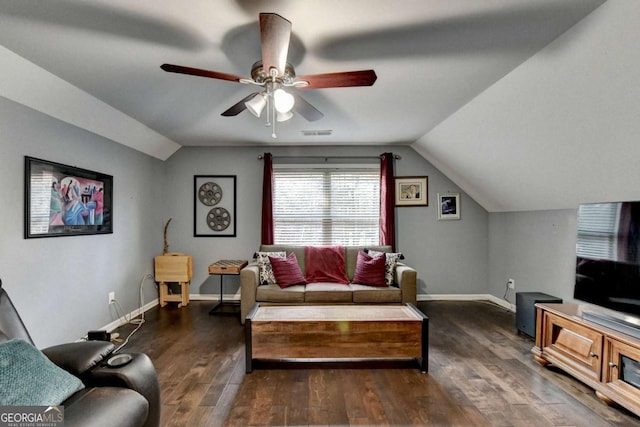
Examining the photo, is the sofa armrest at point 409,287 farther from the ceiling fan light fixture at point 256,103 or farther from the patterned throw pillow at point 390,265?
the ceiling fan light fixture at point 256,103

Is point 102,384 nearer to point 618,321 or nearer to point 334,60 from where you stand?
point 334,60

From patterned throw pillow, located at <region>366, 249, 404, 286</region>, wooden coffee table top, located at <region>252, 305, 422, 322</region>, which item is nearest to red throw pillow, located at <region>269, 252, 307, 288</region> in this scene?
wooden coffee table top, located at <region>252, 305, 422, 322</region>

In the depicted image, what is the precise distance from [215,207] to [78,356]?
11.4 feet

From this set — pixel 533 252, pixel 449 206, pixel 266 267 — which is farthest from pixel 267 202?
pixel 533 252

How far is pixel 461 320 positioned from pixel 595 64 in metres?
3.01

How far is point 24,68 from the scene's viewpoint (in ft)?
7.67

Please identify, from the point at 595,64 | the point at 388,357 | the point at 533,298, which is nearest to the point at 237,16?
the point at 595,64

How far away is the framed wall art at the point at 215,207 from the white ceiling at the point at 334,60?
3.90 ft

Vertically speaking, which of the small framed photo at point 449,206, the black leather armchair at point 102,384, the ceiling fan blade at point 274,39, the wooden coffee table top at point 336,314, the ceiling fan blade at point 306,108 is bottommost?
the wooden coffee table top at point 336,314

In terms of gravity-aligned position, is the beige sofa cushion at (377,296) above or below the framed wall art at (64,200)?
below

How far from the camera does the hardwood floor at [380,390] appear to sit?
2021 millimetres

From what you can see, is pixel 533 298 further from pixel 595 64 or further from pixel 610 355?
pixel 595 64

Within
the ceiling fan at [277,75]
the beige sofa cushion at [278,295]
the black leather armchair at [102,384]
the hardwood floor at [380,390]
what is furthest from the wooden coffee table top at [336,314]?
the ceiling fan at [277,75]

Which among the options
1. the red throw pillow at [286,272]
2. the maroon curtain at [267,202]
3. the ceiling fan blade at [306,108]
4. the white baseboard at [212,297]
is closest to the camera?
the ceiling fan blade at [306,108]
